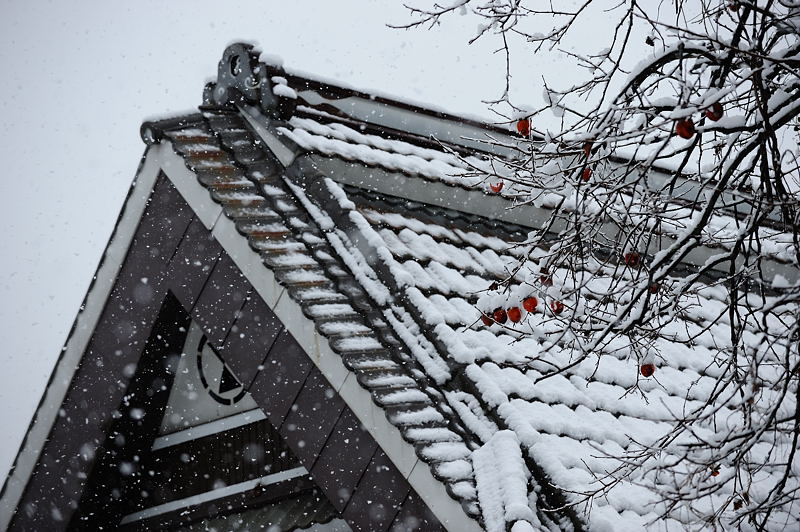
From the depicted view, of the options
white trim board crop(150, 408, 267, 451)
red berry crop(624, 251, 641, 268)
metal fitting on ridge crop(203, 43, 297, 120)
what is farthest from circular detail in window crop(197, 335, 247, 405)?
red berry crop(624, 251, 641, 268)

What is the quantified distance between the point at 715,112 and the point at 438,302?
189 centimetres

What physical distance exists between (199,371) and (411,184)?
82.4 inches

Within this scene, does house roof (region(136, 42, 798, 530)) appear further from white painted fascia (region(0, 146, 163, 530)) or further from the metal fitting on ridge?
white painted fascia (region(0, 146, 163, 530))

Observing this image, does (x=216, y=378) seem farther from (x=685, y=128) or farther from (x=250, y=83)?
(x=685, y=128)

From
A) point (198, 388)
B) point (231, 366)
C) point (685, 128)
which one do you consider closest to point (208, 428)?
point (198, 388)

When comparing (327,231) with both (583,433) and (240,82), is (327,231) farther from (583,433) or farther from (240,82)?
(583,433)

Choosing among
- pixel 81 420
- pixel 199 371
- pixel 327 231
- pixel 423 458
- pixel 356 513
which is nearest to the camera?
pixel 423 458

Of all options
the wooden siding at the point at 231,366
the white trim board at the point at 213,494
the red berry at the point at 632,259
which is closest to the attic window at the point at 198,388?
the wooden siding at the point at 231,366

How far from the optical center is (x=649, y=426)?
3814 mm

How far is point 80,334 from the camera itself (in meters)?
4.91

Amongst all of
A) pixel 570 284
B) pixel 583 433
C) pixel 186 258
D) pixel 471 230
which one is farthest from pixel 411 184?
pixel 583 433

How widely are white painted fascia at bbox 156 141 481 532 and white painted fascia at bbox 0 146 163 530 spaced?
11.8 inches

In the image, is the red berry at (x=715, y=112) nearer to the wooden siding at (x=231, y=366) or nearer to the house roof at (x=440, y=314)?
the house roof at (x=440, y=314)

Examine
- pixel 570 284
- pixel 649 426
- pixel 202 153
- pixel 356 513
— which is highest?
pixel 202 153
